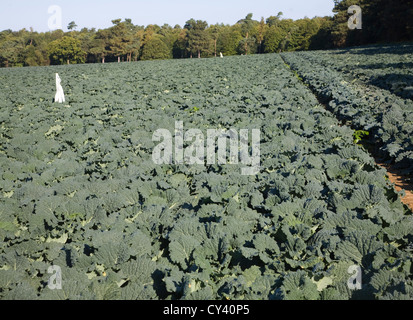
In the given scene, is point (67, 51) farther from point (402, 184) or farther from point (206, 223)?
point (206, 223)

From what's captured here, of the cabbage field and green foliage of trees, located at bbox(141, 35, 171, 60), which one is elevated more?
green foliage of trees, located at bbox(141, 35, 171, 60)

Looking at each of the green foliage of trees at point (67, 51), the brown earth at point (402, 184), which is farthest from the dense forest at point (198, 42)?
the brown earth at point (402, 184)

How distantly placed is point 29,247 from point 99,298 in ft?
4.11

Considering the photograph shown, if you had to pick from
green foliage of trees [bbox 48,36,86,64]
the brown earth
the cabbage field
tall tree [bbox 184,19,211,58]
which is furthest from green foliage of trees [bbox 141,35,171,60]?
the brown earth

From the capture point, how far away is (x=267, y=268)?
9.23 feet

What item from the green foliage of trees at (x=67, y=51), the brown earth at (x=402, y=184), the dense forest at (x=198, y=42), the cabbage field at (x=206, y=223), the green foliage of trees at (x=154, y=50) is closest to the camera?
the cabbage field at (x=206, y=223)

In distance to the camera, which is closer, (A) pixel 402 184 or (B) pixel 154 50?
(A) pixel 402 184

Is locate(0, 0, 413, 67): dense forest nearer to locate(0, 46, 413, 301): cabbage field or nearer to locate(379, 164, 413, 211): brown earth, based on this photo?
locate(379, 164, 413, 211): brown earth

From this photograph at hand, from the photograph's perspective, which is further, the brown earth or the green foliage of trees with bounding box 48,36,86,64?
the green foliage of trees with bounding box 48,36,86,64

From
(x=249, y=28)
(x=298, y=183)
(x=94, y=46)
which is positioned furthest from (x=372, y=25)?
(x=298, y=183)

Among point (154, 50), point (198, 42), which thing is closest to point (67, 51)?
point (154, 50)

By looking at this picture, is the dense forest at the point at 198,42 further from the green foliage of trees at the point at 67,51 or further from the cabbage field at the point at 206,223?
the cabbage field at the point at 206,223

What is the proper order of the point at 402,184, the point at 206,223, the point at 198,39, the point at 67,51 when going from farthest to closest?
the point at 198,39 → the point at 67,51 → the point at 402,184 → the point at 206,223
